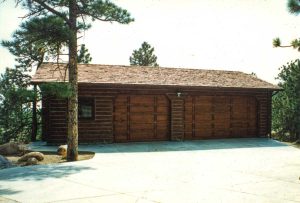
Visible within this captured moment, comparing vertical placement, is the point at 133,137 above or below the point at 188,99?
below

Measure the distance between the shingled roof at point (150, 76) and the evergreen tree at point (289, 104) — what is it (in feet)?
7.03

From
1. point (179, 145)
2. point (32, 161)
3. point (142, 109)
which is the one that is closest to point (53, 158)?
point (32, 161)

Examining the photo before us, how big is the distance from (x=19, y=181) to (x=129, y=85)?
28.6 feet

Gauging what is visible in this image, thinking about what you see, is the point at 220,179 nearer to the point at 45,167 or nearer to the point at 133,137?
the point at 45,167

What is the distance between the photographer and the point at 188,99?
57.2 ft

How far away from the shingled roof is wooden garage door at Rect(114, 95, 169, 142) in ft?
3.21

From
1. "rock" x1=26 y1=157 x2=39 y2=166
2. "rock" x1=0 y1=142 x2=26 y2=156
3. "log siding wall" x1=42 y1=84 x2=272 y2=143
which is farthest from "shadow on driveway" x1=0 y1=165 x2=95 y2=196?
"log siding wall" x1=42 y1=84 x2=272 y2=143

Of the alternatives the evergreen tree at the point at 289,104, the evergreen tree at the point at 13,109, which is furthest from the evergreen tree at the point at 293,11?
the evergreen tree at the point at 13,109

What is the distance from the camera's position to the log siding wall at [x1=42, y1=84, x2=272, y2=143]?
1551 cm

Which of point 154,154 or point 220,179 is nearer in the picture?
point 220,179

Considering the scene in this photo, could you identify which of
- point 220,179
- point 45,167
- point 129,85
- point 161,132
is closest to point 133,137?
point 161,132

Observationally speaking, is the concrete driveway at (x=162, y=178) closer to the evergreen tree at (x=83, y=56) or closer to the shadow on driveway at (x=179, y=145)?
the shadow on driveway at (x=179, y=145)

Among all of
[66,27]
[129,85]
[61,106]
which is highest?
[66,27]

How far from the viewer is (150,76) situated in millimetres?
17828
